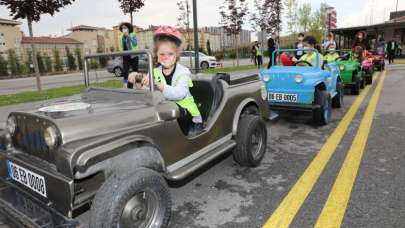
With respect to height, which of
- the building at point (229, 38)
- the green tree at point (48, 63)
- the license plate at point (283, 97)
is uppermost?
the building at point (229, 38)

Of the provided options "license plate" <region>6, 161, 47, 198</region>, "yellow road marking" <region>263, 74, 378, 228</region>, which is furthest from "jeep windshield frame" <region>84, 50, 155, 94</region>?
"yellow road marking" <region>263, 74, 378, 228</region>

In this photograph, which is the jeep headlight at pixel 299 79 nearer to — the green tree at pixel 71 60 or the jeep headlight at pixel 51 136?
the jeep headlight at pixel 51 136

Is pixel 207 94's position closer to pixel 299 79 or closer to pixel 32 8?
pixel 299 79

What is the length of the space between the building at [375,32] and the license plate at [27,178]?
25126mm

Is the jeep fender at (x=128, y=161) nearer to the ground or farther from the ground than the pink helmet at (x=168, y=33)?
nearer to the ground

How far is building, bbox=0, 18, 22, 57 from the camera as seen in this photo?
49188mm

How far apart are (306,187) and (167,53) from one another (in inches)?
81.3

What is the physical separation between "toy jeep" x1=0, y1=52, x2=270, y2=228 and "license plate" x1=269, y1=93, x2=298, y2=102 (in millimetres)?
3195

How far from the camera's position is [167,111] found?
265cm

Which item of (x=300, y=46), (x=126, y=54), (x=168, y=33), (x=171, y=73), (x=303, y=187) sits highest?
(x=300, y=46)

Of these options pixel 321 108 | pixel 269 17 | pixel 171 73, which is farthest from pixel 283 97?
pixel 269 17

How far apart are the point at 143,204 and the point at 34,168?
0.82 m

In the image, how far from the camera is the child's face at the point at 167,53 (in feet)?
10.3

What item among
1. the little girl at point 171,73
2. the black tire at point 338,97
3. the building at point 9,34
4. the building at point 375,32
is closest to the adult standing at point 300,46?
the black tire at point 338,97
